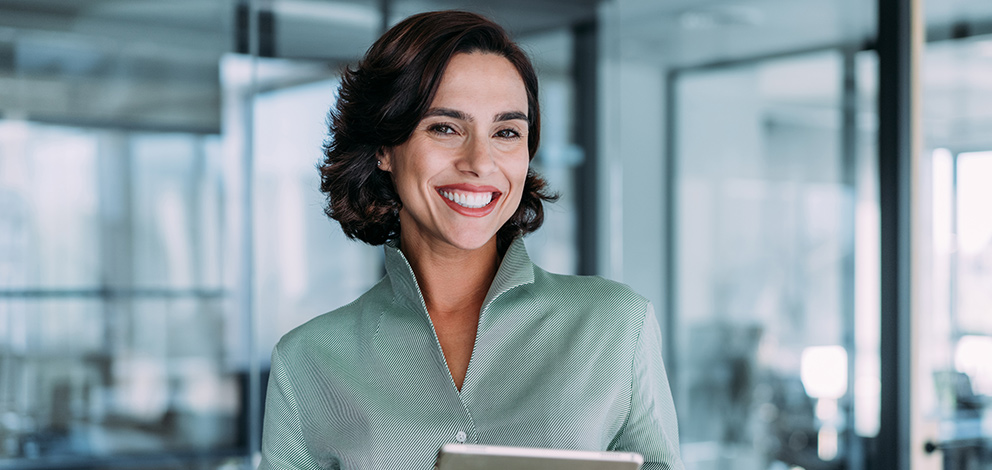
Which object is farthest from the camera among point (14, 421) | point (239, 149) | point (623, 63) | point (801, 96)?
point (623, 63)

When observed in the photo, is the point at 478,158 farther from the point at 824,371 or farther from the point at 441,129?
the point at 824,371

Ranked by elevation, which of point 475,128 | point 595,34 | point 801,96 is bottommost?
point 475,128

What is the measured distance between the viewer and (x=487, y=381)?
137cm

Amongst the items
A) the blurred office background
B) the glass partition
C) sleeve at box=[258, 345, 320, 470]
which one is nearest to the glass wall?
the blurred office background

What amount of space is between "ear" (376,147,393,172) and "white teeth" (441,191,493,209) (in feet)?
0.53

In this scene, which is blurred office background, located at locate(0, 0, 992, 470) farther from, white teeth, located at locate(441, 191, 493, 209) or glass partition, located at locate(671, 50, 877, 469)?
white teeth, located at locate(441, 191, 493, 209)

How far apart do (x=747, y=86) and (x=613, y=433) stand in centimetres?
331

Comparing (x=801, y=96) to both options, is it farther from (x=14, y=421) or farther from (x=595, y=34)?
(x=14, y=421)

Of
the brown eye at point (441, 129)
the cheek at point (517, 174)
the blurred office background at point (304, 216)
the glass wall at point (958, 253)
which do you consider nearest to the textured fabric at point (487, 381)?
the cheek at point (517, 174)

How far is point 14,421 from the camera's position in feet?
9.70

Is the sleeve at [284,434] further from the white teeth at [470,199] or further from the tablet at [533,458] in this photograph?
the tablet at [533,458]

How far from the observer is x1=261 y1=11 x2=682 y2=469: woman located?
1.33 metres

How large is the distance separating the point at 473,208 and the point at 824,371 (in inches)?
119

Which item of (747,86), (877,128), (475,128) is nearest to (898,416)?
(877,128)
